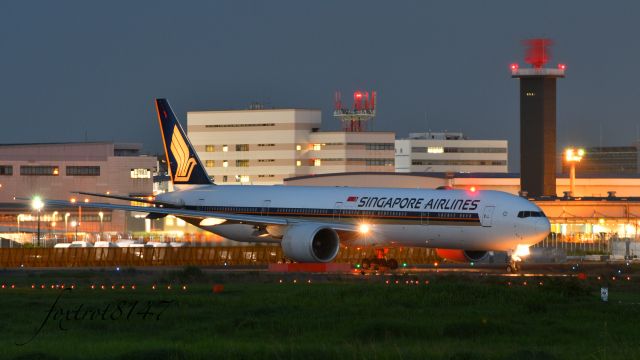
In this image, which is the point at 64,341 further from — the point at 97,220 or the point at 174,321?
the point at 97,220

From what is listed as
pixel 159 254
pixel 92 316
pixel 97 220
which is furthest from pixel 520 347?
pixel 97 220

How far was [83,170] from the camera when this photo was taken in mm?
163375

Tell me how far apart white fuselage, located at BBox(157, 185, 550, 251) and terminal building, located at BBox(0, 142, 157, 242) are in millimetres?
82232

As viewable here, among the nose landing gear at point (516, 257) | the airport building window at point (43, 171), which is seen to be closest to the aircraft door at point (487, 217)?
the nose landing gear at point (516, 257)

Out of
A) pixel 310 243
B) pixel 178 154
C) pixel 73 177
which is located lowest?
pixel 310 243

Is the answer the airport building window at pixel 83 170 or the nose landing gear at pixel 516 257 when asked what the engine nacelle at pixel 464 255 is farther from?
the airport building window at pixel 83 170

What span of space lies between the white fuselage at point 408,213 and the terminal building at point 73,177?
270 ft

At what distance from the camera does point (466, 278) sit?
5466cm

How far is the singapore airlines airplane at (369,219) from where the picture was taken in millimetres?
62906

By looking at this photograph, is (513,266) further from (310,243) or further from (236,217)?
(236,217)

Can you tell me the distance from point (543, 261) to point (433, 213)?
14.5 m

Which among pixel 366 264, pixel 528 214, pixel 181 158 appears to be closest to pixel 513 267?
pixel 528 214

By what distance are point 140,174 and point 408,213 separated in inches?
4139

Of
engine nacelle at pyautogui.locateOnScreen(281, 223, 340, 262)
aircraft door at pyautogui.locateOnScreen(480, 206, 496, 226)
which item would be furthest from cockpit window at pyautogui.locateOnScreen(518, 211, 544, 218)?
engine nacelle at pyautogui.locateOnScreen(281, 223, 340, 262)
